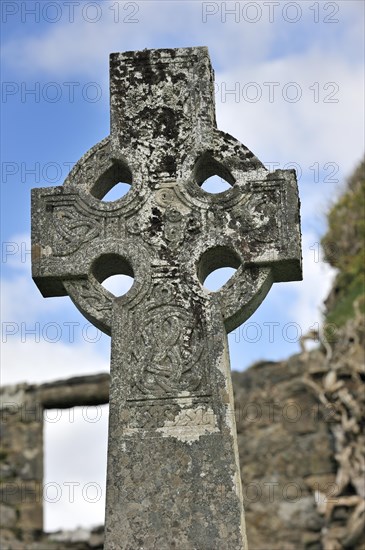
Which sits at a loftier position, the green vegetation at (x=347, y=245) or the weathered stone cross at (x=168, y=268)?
the green vegetation at (x=347, y=245)

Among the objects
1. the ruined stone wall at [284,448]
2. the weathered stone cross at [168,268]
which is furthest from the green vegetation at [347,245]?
the weathered stone cross at [168,268]

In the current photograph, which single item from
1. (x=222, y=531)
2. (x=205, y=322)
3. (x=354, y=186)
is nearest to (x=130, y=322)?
(x=205, y=322)

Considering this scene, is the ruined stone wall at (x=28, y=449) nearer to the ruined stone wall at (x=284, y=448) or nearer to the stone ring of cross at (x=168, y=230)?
the ruined stone wall at (x=284, y=448)

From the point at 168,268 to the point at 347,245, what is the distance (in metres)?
19.0

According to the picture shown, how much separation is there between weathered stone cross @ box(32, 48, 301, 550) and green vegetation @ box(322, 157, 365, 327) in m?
14.4

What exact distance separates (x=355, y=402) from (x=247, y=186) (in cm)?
1075

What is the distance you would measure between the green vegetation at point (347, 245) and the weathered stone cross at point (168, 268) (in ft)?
47.2

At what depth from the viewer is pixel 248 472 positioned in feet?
49.6

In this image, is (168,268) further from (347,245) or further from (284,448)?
(347,245)

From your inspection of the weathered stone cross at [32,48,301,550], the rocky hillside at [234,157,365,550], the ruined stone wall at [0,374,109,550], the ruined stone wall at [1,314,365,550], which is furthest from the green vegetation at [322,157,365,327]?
the weathered stone cross at [32,48,301,550]

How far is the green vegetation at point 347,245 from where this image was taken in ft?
68.2

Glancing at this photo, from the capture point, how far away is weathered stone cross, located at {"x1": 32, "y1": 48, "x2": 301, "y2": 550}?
4391mm

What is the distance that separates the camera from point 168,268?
15.8 feet

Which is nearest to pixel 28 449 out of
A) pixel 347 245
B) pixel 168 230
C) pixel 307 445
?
pixel 307 445
